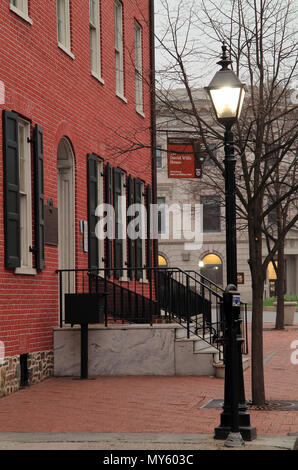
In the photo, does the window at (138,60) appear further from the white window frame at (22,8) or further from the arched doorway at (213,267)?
the arched doorway at (213,267)

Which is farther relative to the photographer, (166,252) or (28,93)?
(166,252)

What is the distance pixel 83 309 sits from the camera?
1473 centimetres

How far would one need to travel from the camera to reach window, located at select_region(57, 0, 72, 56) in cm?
1614

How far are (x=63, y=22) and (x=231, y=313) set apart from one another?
28.4ft

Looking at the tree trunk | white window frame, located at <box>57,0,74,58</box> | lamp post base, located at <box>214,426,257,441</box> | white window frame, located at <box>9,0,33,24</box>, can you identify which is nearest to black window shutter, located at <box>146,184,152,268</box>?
white window frame, located at <box>57,0,74,58</box>

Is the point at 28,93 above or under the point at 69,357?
above

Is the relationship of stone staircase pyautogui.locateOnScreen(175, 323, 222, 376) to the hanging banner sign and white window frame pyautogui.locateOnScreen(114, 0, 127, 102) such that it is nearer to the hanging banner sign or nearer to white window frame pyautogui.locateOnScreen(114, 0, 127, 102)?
the hanging banner sign

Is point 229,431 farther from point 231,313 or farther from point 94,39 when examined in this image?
point 94,39

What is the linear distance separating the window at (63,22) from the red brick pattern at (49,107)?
196mm

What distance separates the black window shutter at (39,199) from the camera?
14180 mm

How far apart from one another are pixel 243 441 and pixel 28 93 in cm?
732

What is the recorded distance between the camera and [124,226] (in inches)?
778
